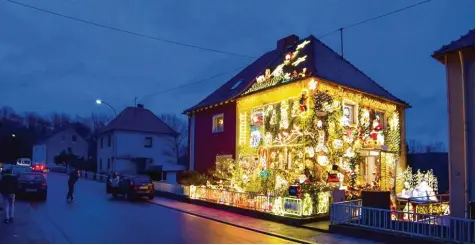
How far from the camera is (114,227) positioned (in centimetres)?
1230

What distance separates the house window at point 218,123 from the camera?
2336cm

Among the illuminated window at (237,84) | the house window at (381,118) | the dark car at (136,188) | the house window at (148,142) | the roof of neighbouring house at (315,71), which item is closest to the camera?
the roof of neighbouring house at (315,71)

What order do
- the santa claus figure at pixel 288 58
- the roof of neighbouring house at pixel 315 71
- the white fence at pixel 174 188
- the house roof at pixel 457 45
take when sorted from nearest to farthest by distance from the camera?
the house roof at pixel 457 45, the roof of neighbouring house at pixel 315 71, the santa claus figure at pixel 288 58, the white fence at pixel 174 188

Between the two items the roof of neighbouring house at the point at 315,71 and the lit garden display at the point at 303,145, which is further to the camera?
the roof of neighbouring house at the point at 315,71

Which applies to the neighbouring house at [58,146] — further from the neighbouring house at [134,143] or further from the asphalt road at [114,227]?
the asphalt road at [114,227]

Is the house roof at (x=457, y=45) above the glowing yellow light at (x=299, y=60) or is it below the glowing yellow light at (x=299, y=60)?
below

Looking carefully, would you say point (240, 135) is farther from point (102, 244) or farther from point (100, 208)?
point (102, 244)

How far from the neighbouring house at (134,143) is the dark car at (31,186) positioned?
715 inches

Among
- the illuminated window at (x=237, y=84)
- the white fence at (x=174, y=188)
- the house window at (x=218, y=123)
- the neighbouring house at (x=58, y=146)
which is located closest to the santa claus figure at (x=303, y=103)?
the house window at (x=218, y=123)

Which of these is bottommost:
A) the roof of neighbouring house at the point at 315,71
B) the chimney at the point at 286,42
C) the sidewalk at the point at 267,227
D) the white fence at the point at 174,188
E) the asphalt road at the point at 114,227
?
the sidewalk at the point at 267,227

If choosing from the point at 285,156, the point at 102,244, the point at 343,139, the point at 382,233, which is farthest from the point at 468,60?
the point at 102,244

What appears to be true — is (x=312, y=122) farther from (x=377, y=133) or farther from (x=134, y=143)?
(x=134, y=143)

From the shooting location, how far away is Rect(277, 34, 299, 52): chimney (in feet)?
76.3

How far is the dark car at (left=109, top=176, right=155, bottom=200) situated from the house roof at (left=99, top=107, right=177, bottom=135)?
1980cm
